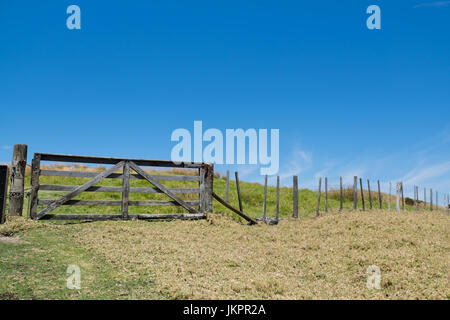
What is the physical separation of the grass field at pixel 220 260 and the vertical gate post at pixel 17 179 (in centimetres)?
107

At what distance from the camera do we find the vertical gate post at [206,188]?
48.4 ft

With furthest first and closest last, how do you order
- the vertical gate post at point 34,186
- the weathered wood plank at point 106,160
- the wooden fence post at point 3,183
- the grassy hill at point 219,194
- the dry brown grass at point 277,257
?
the grassy hill at point 219,194
the weathered wood plank at point 106,160
the vertical gate post at point 34,186
the wooden fence post at point 3,183
the dry brown grass at point 277,257

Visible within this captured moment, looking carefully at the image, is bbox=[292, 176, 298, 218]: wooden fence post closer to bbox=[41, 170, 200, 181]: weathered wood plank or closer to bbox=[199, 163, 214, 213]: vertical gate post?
bbox=[199, 163, 214, 213]: vertical gate post

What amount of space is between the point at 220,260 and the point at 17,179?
8.30 m

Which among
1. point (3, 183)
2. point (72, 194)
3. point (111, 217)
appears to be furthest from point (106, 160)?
point (3, 183)

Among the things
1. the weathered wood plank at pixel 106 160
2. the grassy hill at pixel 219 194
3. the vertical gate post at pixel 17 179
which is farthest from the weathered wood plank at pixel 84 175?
the grassy hill at pixel 219 194

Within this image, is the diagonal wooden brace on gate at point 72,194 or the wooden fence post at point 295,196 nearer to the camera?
the diagonal wooden brace on gate at point 72,194

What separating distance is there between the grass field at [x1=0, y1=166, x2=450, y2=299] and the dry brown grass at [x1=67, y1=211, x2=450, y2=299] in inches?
0.9

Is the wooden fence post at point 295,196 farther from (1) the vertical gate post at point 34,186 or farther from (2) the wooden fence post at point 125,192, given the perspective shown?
(1) the vertical gate post at point 34,186

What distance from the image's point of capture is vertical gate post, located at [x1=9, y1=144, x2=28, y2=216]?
12055mm

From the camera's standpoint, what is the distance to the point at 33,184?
12461 mm

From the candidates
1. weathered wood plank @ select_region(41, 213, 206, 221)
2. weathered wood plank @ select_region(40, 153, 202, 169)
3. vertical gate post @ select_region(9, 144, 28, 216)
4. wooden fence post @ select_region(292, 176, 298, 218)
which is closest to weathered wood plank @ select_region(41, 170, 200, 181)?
weathered wood plank @ select_region(40, 153, 202, 169)
